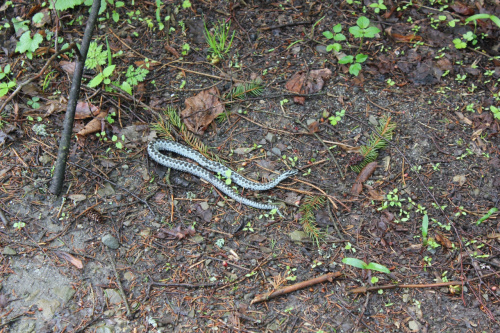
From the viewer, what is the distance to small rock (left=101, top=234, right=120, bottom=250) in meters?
4.36

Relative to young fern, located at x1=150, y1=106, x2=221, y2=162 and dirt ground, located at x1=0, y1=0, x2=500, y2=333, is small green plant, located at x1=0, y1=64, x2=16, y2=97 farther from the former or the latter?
young fern, located at x1=150, y1=106, x2=221, y2=162

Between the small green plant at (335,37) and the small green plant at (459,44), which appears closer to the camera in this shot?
the small green plant at (335,37)

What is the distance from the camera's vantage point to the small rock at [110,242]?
14.3 ft

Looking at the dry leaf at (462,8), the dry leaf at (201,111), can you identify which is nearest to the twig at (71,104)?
the dry leaf at (201,111)

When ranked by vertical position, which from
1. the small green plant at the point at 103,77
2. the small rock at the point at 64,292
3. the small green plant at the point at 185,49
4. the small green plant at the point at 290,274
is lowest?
the small green plant at the point at 290,274

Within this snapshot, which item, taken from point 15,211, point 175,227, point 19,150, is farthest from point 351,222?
point 19,150

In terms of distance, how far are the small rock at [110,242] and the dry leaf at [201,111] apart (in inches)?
74.4

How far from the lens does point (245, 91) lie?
5.72 metres

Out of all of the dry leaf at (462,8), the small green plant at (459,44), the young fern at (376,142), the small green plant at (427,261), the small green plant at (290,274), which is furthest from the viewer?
the dry leaf at (462,8)

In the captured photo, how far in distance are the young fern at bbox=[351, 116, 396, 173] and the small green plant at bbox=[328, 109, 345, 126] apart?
514 mm

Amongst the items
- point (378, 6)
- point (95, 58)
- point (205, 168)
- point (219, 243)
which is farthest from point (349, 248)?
point (95, 58)

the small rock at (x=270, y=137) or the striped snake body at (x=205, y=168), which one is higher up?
the small rock at (x=270, y=137)

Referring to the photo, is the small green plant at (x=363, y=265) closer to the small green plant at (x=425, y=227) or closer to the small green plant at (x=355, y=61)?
the small green plant at (x=425, y=227)

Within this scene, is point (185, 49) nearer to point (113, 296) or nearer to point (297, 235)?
point (297, 235)
